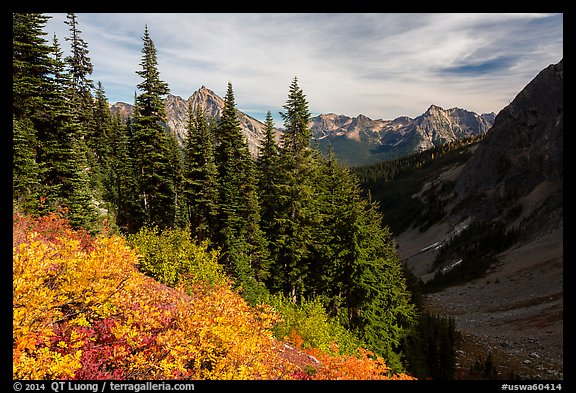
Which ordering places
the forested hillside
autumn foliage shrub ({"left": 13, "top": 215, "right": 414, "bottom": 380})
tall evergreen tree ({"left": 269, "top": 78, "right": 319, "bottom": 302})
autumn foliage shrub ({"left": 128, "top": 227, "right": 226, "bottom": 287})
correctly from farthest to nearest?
tall evergreen tree ({"left": 269, "top": 78, "right": 319, "bottom": 302}), autumn foliage shrub ({"left": 128, "top": 227, "right": 226, "bottom": 287}), the forested hillside, autumn foliage shrub ({"left": 13, "top": 215, "right": 414, "bottom": 380})

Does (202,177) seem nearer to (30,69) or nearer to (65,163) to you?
(65,163)

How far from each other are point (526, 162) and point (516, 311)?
48.1 meters

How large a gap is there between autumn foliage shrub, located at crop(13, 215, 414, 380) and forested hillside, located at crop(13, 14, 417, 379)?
4cm

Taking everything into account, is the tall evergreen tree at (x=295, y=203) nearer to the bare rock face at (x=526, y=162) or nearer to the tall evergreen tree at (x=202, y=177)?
the tall evergreen tree at (x=202, y=177)

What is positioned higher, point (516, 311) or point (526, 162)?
point (526, 162)

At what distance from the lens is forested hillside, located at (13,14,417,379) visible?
651cm

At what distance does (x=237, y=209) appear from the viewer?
26797 millimetres

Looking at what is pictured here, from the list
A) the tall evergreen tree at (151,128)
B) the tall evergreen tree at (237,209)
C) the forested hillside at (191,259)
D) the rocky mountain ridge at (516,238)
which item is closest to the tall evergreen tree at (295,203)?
the forested hillside at (191,259)

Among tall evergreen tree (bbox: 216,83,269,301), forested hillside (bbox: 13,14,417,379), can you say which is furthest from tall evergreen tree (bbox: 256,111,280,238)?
tall evergreen tree (bbox: 216,83,269,301)

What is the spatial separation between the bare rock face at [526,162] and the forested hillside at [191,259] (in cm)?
4809

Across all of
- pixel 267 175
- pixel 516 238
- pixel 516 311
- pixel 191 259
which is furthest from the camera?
pixel 516 238

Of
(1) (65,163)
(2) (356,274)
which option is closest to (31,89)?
(1) (65,163)

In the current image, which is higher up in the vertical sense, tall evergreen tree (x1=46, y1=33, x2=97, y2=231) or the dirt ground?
tall evergreen tree (x1=46, y1=33, x2=97, y2=231)

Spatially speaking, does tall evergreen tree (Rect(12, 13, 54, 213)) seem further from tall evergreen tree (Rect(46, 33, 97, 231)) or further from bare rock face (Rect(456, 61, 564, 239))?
bare rock face (Rect(456, 61, 564, 239))
